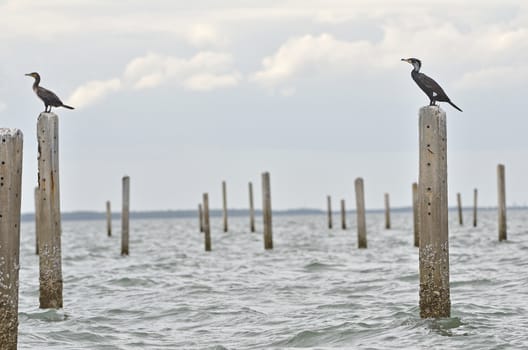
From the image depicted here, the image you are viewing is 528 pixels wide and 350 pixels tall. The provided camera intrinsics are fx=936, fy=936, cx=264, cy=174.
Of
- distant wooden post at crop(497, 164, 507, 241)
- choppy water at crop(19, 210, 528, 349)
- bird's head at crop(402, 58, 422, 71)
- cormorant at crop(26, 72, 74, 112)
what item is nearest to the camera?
choppy water at crop(19, 210, 528, 349)

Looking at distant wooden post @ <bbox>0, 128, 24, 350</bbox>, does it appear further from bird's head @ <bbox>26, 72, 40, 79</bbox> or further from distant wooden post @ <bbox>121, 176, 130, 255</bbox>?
distant wooden post @ <bbox>121, 176, 130, 255</bbox>

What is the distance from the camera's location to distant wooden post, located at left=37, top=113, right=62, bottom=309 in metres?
11.7

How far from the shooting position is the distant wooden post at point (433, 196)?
9.75 meters

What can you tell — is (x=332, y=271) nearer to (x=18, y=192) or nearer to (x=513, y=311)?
(x=513, y=311)

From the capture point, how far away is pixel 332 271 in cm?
2034

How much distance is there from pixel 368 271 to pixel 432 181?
10.4 m

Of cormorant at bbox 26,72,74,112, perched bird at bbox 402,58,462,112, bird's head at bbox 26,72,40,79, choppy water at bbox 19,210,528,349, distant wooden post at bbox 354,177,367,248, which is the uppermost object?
bird's head at bbox 26,72,40,79

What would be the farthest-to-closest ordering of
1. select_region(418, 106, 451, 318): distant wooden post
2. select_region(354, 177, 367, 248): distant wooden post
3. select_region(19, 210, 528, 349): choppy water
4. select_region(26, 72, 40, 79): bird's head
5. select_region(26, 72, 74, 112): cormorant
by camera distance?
1. select_region(354, 177, 367, 248): distant wooden post
2. select_region(26, 72, 40, 79): bird's head
3. select_region(26, 72, 74, 112): cormorant
4. select_region(19, 210, 528, 349): choppy water
5. select_region(418, 106, 451, 318): distant wooden post

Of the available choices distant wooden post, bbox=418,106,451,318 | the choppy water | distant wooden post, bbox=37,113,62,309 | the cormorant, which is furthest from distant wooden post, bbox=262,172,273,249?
distant wooden post, bbox=418,106,451,318

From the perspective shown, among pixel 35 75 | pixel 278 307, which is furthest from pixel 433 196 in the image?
pixel 35 75

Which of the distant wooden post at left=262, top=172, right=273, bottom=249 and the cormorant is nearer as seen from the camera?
the cormorant

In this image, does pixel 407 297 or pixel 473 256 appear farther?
pixel 473 256

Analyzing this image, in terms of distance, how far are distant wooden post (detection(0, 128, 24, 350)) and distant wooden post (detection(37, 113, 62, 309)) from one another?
3.87 meters

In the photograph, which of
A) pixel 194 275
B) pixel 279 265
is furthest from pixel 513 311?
pixel 279 265
